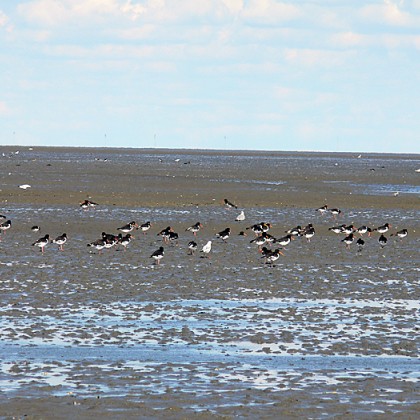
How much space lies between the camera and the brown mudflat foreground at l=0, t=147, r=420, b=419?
1416 centimetres

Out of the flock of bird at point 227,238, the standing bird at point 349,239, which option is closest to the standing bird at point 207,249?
the flock of bird at point 227,238

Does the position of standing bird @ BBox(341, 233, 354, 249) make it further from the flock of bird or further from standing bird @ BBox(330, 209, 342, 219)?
standing bird @ BBox(330, 209, 342, 219)

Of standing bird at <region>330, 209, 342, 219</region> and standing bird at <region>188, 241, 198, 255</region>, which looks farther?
standing bird at <region>330, 209, 342, 219</region>

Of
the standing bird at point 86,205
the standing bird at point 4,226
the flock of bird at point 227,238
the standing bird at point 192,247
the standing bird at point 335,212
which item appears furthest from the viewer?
the standing bird at point 86,205

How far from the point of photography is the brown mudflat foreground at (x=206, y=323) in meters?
14.2

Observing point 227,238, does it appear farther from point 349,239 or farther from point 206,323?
point 206,323

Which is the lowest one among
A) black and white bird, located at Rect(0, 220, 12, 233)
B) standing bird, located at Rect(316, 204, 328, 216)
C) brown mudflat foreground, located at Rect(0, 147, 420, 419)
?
brown mudflat foreground, located at Rect(0, 147, 420, 419)

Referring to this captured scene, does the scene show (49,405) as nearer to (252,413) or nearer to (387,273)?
(252,413)

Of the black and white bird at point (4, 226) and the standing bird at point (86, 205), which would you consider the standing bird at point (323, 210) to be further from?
the black and white bird at point (4, 226)

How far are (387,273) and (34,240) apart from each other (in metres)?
12.6

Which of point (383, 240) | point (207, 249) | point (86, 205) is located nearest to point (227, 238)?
point (207, 249)

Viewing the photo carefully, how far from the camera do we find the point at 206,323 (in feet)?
66.7

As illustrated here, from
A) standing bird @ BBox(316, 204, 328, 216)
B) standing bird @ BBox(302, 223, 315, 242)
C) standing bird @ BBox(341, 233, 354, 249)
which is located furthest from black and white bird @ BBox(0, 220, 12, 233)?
standing bird @ BBox(316, 204, 328, 216)

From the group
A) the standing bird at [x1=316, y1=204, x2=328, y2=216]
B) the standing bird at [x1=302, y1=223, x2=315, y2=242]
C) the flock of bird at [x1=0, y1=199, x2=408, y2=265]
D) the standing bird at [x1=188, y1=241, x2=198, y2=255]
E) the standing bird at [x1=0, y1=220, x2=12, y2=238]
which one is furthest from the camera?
the standing bird at [x1=316, y1=204, x2=328, y2=216]
